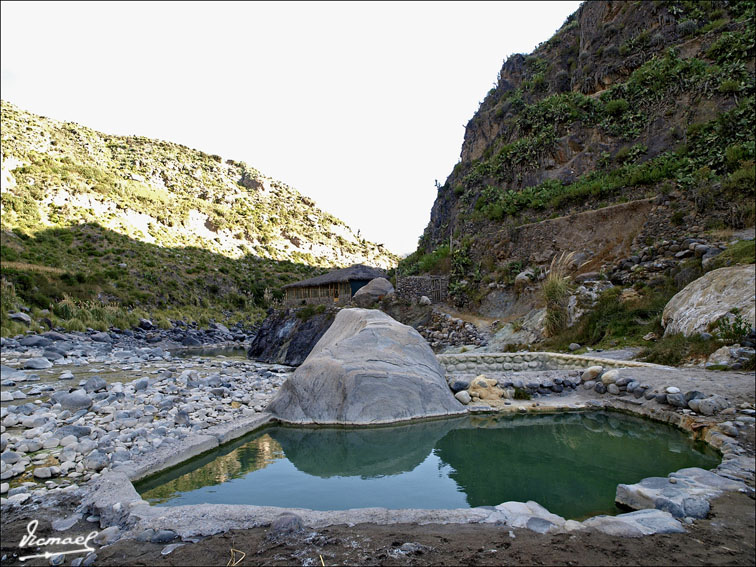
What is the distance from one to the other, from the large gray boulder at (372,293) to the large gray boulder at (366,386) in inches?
501

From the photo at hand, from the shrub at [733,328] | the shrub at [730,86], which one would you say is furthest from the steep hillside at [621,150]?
the shrub at [733,328]

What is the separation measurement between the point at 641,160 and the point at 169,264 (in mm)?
38105

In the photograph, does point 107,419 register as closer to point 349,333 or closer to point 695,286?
point 349,333

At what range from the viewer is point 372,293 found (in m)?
21.4

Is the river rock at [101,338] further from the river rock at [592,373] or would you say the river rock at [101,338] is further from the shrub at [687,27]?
the shrub at [687,27]

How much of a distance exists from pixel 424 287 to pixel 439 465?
49.7 ft

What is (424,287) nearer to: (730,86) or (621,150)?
(621,150)

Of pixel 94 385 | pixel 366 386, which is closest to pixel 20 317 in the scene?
pixel 94 385

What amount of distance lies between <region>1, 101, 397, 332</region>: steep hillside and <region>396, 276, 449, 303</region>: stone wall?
1792 cm

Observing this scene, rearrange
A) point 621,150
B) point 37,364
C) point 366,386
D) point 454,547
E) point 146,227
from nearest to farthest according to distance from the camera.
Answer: point 454,547, point 366,386, point 37,364, point 621,150, point 146,227

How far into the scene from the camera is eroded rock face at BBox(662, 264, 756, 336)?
24.4 feet

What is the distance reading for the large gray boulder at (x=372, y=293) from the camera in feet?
69.2

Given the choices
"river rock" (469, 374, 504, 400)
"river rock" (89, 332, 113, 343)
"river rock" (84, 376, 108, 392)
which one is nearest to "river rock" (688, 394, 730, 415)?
"river rock" (469, 374, 504, 400)

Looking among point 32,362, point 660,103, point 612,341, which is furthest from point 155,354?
point 660,103
